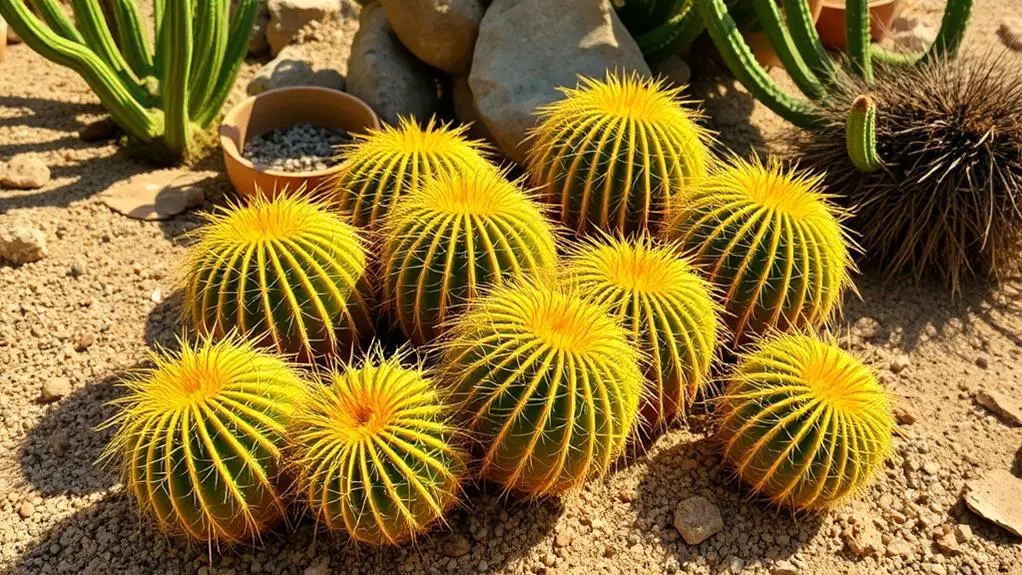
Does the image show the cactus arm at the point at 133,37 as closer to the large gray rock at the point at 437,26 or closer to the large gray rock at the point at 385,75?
the large gray rock at the point at 385,75

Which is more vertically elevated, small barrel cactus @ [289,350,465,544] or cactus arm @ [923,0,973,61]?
cactus arm @ [923,0,973,61]

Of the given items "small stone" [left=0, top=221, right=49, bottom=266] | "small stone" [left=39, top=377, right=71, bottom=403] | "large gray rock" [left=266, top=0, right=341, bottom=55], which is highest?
"large gray rock" [left=266, top=0, right=341, bottom=55]

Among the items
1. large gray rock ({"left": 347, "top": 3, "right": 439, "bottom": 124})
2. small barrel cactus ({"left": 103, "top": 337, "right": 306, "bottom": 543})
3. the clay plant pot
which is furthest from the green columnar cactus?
small barrel cactus ({"left": 103, "top": 337, "right": 306, "bottom": 543})

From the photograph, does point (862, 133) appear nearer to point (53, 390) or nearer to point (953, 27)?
point (953, 27)

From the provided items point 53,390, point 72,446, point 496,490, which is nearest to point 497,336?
point 496,490

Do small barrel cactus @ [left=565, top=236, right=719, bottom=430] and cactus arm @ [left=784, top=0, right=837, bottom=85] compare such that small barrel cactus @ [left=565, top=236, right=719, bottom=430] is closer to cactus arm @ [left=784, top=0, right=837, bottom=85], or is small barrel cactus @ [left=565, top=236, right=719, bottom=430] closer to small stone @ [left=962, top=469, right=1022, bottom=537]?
small stone @ [left=962, top=469, right=1022, bottom=537]

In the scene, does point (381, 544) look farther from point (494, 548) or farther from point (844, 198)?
point (844, 198)

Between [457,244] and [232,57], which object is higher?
[457,244]
